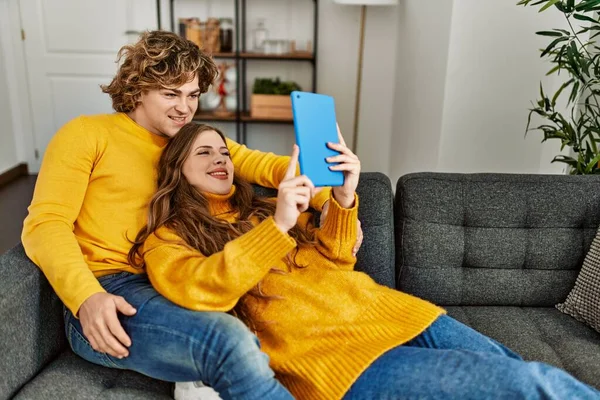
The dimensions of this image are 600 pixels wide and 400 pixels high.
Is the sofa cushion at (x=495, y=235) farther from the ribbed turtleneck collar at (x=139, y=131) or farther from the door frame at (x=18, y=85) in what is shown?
the door frame at (x=18, y=85)

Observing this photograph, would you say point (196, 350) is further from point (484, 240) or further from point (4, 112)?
point (4, 112)

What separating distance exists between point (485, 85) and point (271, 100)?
1752mm

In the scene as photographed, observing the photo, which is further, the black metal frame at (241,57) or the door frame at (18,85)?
the door frame at (18,85)

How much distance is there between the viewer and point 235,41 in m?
4.19

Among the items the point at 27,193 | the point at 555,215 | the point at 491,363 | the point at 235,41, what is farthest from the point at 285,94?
the point at 491,363

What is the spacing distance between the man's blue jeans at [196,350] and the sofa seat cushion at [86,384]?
0.24ft

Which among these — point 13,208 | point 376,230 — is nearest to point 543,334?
point 376,230

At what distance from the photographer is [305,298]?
53.3 inches

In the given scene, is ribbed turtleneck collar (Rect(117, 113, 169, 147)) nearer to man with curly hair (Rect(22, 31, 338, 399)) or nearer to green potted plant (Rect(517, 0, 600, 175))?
man with curly hair (Rect(22, 31, 338, 399))

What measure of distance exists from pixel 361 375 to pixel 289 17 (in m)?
3.37

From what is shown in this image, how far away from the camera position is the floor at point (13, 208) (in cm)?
331

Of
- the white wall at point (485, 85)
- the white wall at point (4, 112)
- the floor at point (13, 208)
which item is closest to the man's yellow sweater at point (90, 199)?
the white wall at point (485, 85)

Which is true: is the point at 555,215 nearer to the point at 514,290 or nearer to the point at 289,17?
the point at 514,290

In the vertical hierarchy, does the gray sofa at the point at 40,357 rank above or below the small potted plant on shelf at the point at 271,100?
below
